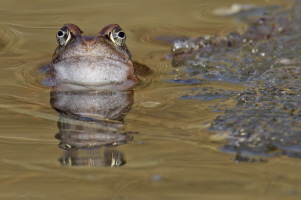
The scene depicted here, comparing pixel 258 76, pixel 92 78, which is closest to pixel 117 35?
pixel 92 78

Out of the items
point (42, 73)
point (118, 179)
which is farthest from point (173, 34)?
point (118, 179)

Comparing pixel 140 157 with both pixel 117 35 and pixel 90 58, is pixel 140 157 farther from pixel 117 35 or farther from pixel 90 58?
pixel 117 35

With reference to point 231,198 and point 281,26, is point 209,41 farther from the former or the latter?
point 231,198

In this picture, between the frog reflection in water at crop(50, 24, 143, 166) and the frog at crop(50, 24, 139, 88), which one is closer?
the frog reflection in water at crop(50, 24, 143, 166)

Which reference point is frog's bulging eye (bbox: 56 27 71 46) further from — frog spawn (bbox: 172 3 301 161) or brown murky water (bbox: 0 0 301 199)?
frog spawn (bbox: 172 3 301 161)

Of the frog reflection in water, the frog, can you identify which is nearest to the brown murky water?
the frog reflection in water

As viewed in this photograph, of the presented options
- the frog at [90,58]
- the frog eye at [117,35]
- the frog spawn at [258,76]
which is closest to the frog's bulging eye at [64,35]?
the frog at [90,58]

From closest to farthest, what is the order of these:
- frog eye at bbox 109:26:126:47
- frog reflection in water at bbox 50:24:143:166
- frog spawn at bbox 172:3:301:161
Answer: frog spawn at bbox 172:3:301:161 < frog reflection in water at bbox 50:24:143:166 < frog eye at bbox 109:26:126:47
